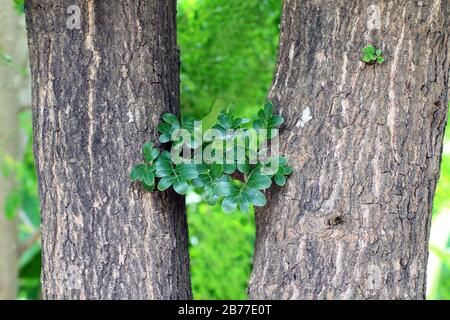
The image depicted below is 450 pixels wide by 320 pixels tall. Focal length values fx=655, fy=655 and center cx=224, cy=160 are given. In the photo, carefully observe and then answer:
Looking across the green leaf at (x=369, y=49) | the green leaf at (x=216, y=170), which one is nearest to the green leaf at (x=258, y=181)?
the green leaf at (x=216, y=170)

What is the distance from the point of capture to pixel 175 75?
8.21 ft

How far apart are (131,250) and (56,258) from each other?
0.27m

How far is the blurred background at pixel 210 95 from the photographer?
13.5 ft

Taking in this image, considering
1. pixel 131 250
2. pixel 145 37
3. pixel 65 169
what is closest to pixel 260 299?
pixel 131 250

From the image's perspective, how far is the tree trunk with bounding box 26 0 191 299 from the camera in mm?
2244

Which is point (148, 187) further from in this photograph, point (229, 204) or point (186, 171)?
point (229, 204)

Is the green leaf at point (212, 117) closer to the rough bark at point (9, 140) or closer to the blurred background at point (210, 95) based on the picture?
the blurred background at point (210, 95)

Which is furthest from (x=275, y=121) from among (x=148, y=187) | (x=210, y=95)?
(x=210, y=95)

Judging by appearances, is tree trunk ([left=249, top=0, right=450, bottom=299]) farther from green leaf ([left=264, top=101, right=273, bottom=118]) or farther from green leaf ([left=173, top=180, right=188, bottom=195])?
green leaf ([left=173, top=180, right=188, bottom=195])

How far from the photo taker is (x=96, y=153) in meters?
2.26

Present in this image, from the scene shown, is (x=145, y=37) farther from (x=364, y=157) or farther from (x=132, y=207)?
(x=364, y=157)

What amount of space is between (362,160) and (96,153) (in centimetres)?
91

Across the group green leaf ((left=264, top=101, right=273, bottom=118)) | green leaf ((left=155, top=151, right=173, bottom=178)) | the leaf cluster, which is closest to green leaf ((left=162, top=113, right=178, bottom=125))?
the leaf cluster

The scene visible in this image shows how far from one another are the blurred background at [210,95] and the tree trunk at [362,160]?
1.46 meters
